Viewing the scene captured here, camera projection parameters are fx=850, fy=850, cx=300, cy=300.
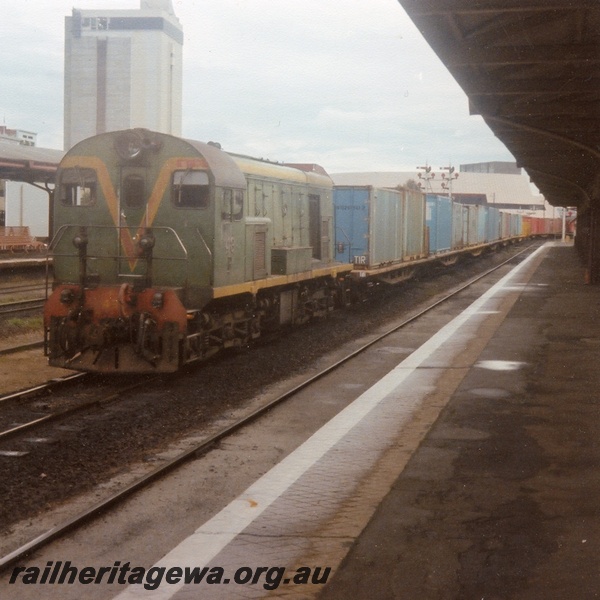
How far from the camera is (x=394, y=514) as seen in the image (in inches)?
266

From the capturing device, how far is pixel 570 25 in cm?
1138

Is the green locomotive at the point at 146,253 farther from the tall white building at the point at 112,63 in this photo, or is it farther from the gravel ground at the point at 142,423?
the tall white building at the point at 112,63

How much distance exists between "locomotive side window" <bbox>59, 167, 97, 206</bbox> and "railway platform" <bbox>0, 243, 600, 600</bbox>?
17.6ft

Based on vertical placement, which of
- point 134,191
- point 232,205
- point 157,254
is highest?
point 134,191

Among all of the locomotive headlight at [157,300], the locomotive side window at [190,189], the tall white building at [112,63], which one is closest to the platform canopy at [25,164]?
the locomotive side window at [190,189]

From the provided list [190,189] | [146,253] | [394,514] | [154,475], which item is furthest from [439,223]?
[394,514]

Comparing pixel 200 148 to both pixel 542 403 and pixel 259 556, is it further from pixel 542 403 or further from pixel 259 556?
pixel 259 556

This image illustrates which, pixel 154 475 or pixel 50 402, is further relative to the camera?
pixel 50 402

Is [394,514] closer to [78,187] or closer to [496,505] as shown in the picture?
[496,505]

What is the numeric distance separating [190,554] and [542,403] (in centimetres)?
647

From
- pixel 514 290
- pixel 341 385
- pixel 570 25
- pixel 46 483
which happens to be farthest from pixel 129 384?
pixel 514 290

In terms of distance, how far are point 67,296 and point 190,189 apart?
96.8 inches

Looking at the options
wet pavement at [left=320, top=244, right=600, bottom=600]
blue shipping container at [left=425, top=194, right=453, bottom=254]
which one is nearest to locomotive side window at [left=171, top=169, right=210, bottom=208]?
wet pavement at [left=320, top=244, right=600, bottom=600]

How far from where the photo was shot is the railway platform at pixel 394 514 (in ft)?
18.0
